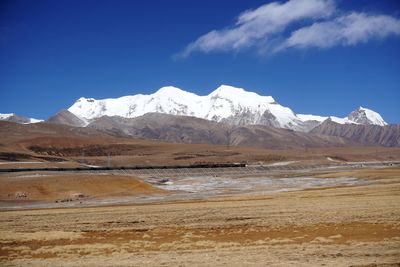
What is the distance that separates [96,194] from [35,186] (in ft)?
31.7

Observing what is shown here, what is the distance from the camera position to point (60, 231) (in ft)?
128

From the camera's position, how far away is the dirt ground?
2560 centimetres

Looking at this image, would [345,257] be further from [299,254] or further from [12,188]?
[12,188]

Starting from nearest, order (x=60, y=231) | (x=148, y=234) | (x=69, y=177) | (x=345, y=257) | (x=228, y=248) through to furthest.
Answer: (x=345, y=257), (x=228, y=248), (x=148, y=234), (x=60, y=231), (x=69, y=177)

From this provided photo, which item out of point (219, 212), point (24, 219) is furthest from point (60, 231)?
point (219, 212)

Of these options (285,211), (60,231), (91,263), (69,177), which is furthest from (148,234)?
(69,177)

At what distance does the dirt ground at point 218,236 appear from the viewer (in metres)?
25.6

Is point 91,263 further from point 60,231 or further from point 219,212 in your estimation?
point 219,212

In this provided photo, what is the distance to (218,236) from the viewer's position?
3391 centimetres

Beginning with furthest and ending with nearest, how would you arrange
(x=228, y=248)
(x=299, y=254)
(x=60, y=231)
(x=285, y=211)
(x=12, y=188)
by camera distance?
(x=12, y=188)
(x=285, y=211)
(x=60, y=231)
(x=228, y=248)
(x=299, y=254)

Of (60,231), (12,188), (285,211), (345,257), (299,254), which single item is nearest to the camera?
(345,257)

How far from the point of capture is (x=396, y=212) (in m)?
37.3

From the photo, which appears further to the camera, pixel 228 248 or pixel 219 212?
pixel 219 212

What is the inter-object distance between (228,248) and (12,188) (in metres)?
57.0
